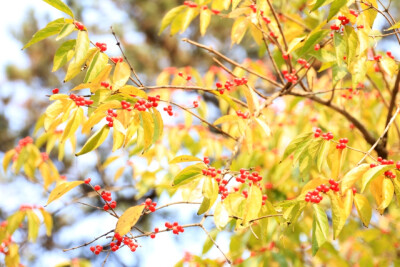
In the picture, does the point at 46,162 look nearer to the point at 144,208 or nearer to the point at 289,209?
the point at 144,208

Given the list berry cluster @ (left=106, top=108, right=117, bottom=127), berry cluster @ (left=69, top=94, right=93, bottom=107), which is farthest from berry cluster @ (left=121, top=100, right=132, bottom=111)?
berry cluster @ (left=69, top=94, right=93, bottom=107)

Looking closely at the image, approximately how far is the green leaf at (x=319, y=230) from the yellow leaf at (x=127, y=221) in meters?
0.44

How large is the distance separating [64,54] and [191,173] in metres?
0.47

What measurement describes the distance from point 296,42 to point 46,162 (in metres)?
1.54

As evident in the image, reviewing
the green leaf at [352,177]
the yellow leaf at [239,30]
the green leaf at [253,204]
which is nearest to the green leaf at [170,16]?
the yellow leaf at [239,30]

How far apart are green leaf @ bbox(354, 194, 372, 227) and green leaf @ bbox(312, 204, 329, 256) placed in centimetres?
14

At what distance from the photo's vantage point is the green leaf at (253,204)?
Result: 1.19m

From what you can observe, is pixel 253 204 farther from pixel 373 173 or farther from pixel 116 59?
pixel 116 59

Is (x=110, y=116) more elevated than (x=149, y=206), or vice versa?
(x=110, y=116)

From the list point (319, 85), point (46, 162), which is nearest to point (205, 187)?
point (46, 162)

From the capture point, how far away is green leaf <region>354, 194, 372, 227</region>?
1.22 meters

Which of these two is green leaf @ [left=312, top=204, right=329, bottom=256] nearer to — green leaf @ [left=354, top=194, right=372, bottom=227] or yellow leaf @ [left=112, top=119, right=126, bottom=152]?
green leaf @ [left=354, top=194, right=372, bottom=227]

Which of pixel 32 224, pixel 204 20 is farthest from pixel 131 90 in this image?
pixel 32 224

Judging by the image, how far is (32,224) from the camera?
212cm
